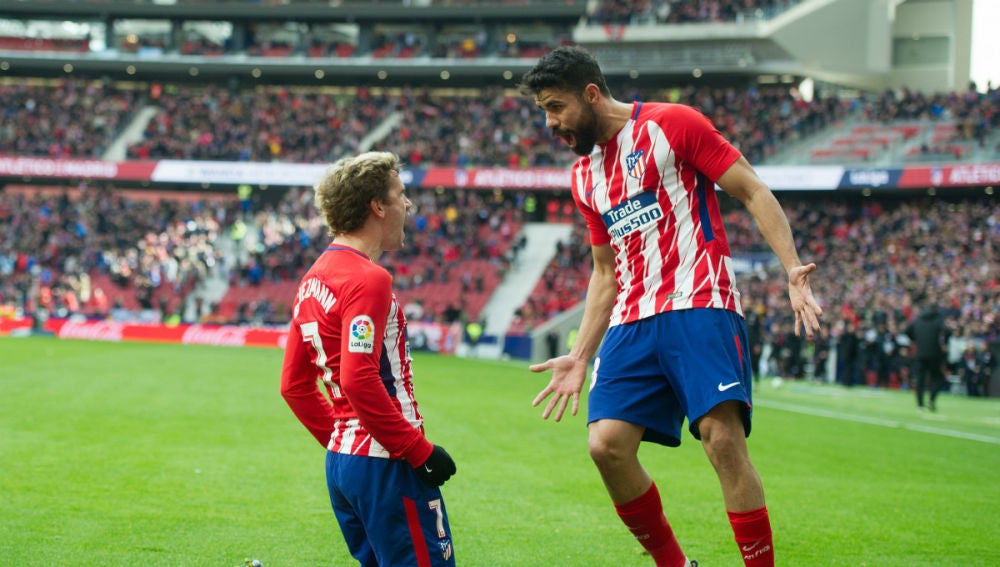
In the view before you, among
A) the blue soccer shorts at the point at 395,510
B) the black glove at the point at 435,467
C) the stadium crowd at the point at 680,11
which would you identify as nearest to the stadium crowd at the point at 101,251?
the stadium crowd at the point at 680,11

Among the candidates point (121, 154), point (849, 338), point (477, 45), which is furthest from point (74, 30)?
point (849, 338)

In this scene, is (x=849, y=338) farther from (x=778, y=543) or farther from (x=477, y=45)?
(x=477, y=45)

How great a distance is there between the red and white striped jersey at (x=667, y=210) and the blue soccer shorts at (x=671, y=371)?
79 mm

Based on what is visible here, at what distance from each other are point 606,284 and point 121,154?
164 feet

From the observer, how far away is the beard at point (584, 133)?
480 cm

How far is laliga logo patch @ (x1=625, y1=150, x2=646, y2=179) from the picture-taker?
4.78 metres

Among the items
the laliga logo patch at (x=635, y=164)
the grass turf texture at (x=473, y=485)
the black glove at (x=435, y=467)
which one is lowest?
the grass turf texture at (x=473, y=485)

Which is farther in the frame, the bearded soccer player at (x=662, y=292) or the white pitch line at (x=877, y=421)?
the white pitch line at (x=877, y=421)

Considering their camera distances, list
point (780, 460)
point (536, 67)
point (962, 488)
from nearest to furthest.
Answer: point (536, 67) → point (962, 488) → point (780, 460)

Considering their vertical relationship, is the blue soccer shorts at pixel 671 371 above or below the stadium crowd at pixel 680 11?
below

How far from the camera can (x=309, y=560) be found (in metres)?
5.98

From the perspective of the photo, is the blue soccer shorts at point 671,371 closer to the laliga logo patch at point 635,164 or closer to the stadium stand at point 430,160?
the laliga logo patch at point 635,164

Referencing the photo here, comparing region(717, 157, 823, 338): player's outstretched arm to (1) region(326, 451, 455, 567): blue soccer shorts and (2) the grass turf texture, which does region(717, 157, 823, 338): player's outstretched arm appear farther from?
(2) the grass turf texture

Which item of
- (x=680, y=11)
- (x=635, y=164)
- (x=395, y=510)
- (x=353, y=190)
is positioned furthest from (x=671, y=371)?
(x=680, y=11)
